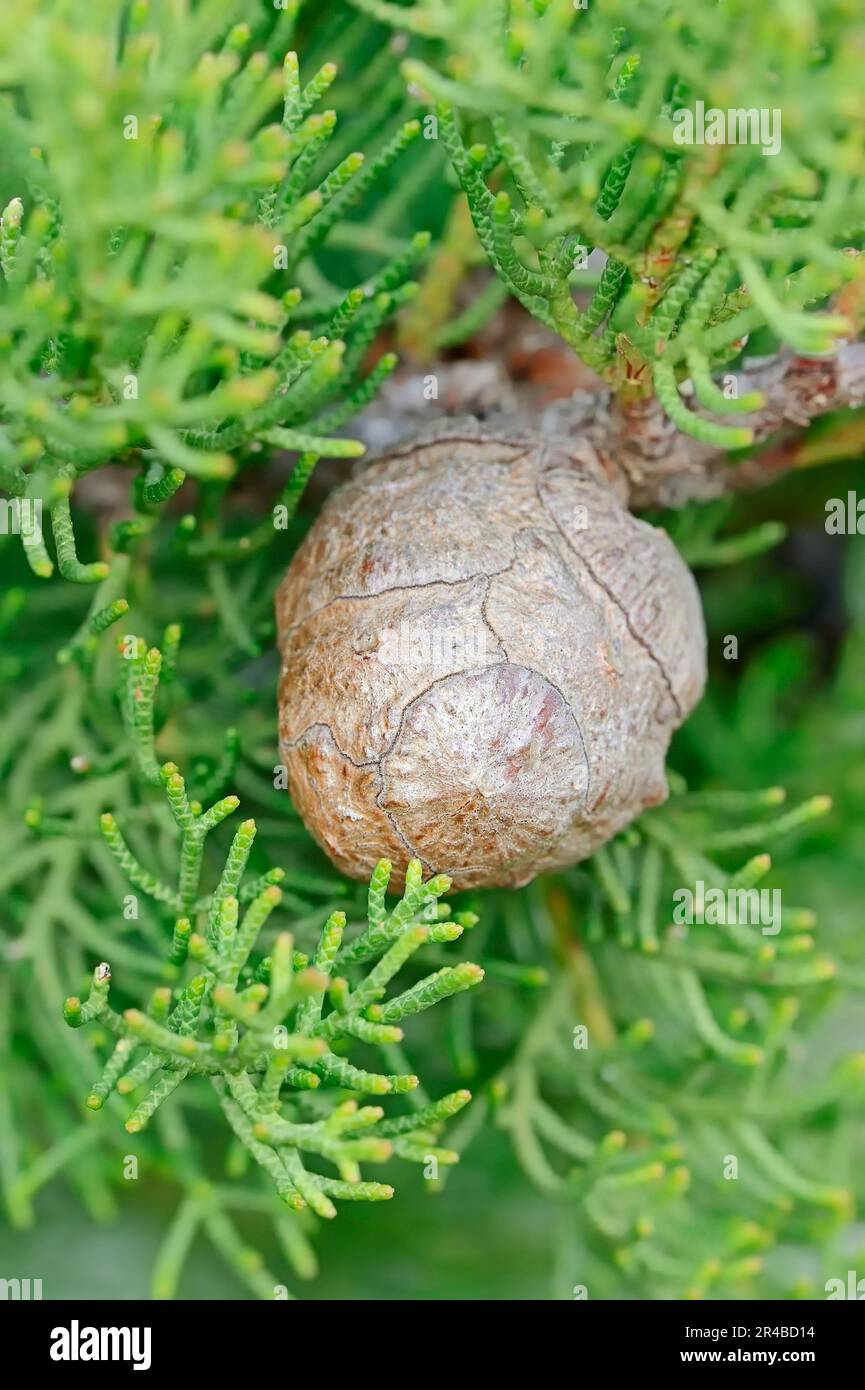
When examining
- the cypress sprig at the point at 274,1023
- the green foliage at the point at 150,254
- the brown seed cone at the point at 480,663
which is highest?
the green foliage at the point at 150,254

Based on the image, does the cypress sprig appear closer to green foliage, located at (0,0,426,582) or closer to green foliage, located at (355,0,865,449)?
green foliage, located at (0,0,426,582)

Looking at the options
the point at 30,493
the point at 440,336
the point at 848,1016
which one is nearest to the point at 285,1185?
the point at 30,493

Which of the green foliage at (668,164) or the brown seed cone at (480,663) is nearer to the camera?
the green foliage at (668,164)

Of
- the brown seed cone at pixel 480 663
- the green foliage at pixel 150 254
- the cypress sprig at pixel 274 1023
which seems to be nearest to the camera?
the green foliage at pixel 150 254

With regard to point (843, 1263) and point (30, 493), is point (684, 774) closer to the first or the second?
point (843, 1263)

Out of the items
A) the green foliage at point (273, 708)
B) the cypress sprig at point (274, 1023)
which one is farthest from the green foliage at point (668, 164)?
the cypress sprig at point (274, 1023)

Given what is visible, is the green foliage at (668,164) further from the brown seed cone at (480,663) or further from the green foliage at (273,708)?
the brown seed cone at (480,663)

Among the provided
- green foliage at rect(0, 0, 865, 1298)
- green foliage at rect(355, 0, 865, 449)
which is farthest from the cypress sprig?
green foliage at rect(355, 0, 865, 449)

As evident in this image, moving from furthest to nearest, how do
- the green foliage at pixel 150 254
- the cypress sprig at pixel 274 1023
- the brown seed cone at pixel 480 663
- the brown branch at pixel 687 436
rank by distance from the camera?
the brown branch at pixel 687 436 → the brown seed cone at pixel 480 663 → the cypress sprig at pixel 274 1023 → the green foliage at pixel 150 254
